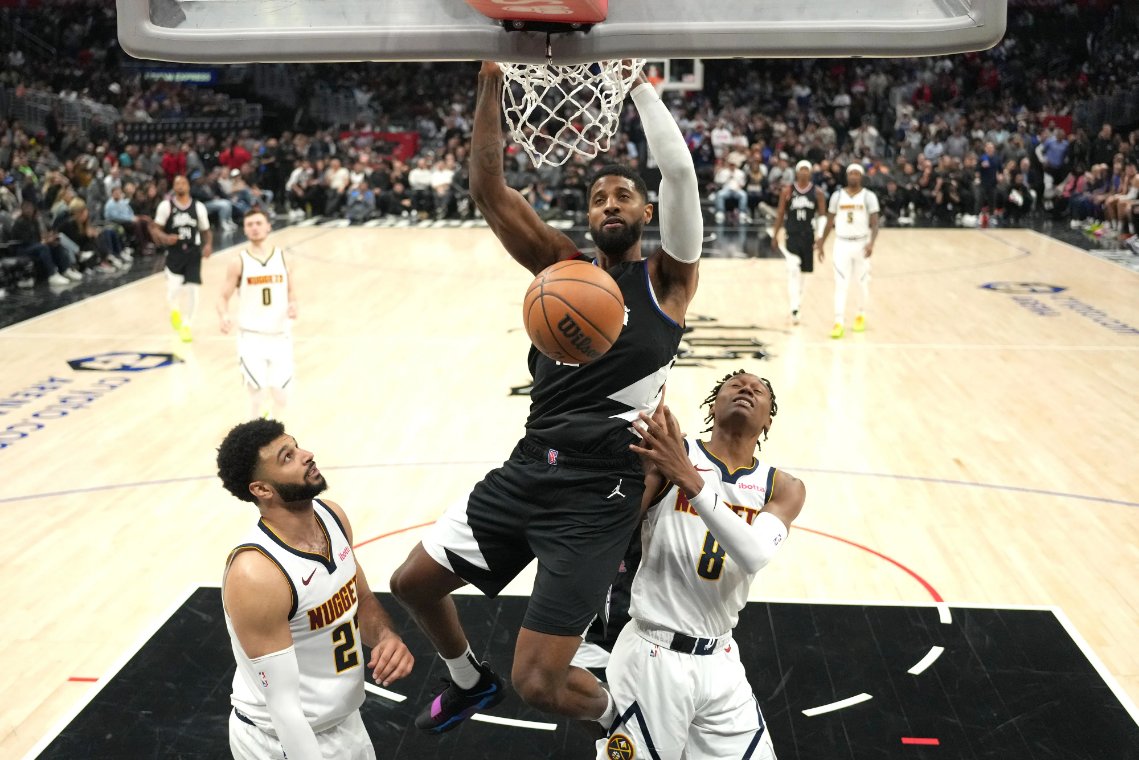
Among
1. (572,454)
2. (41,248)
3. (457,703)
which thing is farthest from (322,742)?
(41,248)

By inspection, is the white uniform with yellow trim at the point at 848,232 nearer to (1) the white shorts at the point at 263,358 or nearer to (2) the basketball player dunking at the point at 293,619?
(1) the white shorts at the point at 263,358

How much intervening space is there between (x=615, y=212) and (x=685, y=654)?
4.69ft

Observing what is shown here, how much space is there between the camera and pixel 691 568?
3.89 metres

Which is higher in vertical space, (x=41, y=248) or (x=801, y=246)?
(x=801, y=246)

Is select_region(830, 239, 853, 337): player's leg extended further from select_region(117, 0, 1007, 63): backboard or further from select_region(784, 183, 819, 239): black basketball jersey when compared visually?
select_region(117, 0, 1007, 63): backboard

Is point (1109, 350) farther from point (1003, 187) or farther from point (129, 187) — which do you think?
point (129, 187)

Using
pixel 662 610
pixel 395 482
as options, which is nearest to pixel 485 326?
pixel 395 482

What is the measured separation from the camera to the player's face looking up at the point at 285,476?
352 centimetres

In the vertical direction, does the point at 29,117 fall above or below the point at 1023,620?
above

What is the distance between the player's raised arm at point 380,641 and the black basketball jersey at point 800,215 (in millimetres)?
9447

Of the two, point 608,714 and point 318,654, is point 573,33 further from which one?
point 608,714

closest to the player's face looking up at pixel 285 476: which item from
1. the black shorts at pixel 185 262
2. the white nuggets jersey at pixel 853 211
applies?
the black shorts at pixel 185 262

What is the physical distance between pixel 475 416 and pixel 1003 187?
49.9ft

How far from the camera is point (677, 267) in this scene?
12.4ft
